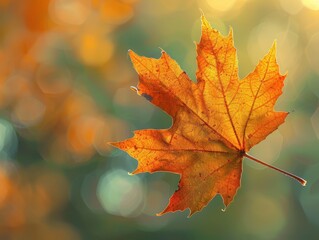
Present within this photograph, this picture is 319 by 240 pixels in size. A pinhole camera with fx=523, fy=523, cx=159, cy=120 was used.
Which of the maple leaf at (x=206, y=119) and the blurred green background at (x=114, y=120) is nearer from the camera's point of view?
the maple leaf at (x=206, y=119)

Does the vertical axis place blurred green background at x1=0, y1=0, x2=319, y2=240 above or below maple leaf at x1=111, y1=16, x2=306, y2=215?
above

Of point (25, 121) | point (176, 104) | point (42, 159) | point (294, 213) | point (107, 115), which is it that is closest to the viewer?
point (176, 104)

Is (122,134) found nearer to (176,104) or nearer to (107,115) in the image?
(107,115)

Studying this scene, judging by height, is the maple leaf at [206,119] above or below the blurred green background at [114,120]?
below

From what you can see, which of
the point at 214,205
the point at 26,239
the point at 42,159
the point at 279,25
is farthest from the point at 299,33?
the point at 26,239

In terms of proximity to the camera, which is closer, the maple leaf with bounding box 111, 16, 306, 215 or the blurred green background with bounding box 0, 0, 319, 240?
the maple leaf with bounding box 111, 16, 306, 215
